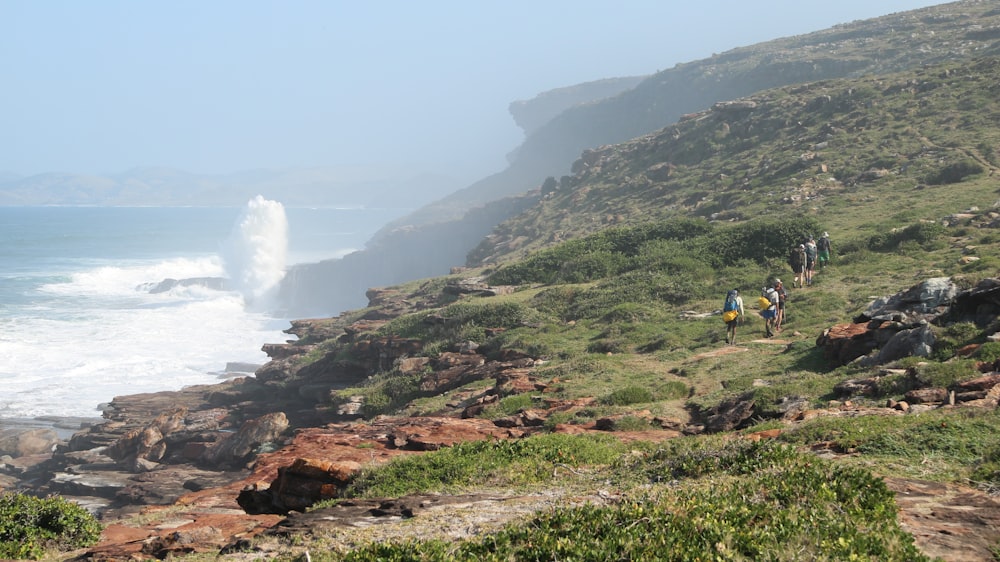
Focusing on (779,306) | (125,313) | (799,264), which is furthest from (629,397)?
(125,313)

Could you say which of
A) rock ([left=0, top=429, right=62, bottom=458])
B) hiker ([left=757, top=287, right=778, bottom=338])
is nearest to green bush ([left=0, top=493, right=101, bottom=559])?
hiker ([left=757, top=287, right=778, bottom=338])

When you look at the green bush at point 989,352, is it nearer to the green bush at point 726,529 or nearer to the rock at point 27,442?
the green bush at point 726,529

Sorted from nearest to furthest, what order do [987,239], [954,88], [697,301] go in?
1. [987,239]
2. [697,301]
3. [954,88]

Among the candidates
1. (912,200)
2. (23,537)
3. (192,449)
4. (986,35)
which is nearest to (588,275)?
(912,200)

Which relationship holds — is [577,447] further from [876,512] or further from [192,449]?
[192,449]

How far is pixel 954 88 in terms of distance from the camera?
37281 millimetres

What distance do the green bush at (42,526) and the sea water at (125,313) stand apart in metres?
25.1

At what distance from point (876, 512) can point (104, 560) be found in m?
6.64

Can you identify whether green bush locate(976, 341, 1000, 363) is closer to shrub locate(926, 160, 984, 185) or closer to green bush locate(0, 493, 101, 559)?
green bush locate(0, 493, 101, 559)

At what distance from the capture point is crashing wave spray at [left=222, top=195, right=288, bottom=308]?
250 ft

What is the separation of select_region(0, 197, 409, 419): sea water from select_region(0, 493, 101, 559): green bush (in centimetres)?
2508

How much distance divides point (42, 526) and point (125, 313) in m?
52.9

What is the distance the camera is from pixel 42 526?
834 cm

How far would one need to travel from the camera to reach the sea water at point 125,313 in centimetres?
3606
